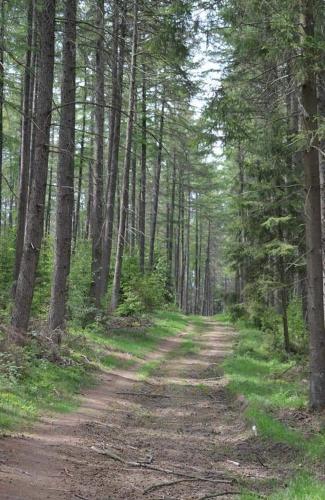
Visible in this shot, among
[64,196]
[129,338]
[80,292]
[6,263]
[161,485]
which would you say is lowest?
[161,485]

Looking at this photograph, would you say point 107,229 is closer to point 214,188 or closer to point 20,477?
point 20,477

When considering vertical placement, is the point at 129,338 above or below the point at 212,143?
below

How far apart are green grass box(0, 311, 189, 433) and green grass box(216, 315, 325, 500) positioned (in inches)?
111

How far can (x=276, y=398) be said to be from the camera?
1034 cm

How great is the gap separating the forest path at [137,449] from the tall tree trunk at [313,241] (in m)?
1.54

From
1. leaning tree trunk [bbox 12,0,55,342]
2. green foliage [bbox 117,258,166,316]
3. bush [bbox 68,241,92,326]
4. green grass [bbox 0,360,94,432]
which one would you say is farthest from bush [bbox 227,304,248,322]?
leaning tree trunk [bbox 12,0,55,342]

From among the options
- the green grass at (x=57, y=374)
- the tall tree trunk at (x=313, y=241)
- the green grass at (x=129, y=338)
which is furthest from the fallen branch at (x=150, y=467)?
the green grass at (x=129, y=338)

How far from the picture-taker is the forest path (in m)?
5.46

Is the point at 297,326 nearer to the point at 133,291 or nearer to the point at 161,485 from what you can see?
the point at 133,291

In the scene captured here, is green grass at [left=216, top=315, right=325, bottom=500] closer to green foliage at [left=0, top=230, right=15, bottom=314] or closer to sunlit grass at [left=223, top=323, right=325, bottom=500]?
sunlit grass at [left=223, top=323, right=325, bottom=500]

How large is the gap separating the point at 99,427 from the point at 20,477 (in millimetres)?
2879

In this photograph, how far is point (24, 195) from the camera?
751 inches

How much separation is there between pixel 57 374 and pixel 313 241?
560 centimetres

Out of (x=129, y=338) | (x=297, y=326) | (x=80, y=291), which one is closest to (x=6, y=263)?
(x=80, y=291)
